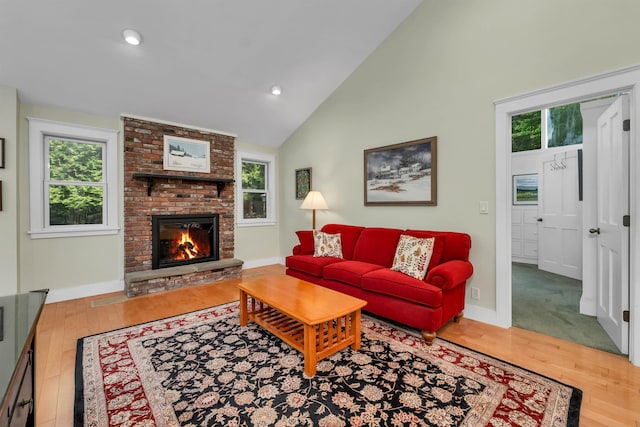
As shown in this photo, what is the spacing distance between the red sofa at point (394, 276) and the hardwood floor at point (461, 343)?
1.24 feet

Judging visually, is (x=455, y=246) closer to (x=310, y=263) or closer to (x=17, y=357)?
(x=310, y=263)

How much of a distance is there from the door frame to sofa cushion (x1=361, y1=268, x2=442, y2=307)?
35.1 inches

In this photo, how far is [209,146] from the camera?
186 inches

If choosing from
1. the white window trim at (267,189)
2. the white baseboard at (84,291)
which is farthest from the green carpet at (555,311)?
the white baseboard at (84,291)

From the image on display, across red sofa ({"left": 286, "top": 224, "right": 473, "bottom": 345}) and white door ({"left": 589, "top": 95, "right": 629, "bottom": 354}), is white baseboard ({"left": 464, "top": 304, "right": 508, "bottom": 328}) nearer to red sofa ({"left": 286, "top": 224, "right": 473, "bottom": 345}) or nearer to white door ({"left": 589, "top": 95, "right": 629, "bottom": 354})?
red sofa ({"left": 286, "top": 224, "right": 473, "bottom": 345})

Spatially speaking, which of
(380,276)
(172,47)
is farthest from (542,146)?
(172,47)

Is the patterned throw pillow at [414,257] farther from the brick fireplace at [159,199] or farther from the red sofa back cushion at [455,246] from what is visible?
the brick fireplace at [159,199]

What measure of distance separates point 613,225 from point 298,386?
9.42 ft

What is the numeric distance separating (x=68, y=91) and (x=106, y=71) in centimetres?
59

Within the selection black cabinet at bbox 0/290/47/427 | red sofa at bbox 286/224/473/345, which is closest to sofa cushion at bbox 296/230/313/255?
red sofa at bbox 286/224/473/345

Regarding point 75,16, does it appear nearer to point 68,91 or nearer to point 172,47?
point 172,47

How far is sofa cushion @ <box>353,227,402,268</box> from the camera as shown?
10.9ft

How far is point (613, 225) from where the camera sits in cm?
241

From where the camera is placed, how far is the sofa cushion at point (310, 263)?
3432 mm
